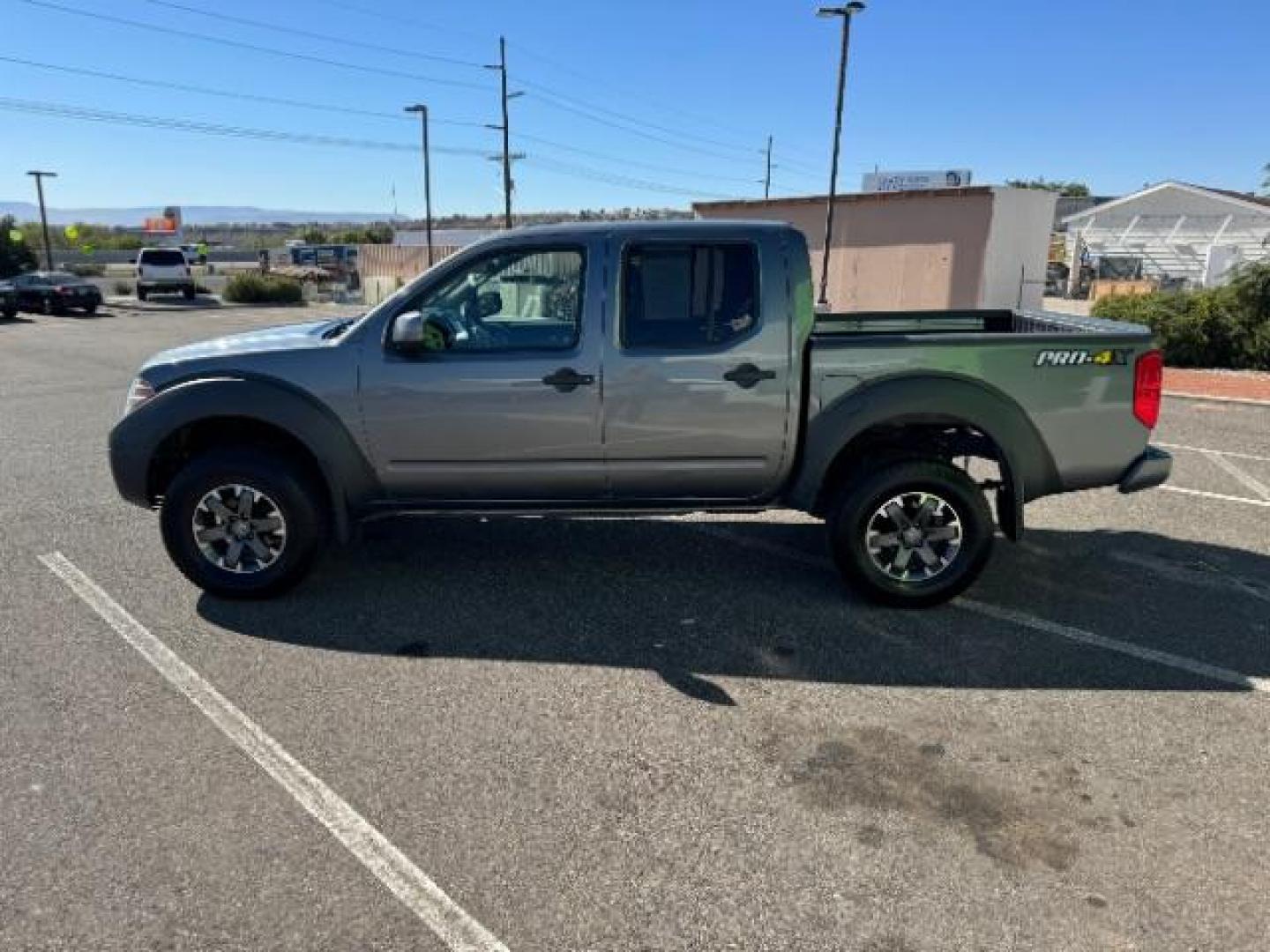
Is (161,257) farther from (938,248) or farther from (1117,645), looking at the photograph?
(1117,645)

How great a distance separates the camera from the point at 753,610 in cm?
447

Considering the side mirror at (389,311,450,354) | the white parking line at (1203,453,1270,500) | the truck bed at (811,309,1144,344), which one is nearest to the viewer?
the side mirror at (389,311,450,354)

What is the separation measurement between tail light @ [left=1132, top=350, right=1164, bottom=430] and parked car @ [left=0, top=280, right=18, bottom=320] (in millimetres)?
31479

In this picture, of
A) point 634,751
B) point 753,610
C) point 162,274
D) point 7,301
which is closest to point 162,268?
point 162,274

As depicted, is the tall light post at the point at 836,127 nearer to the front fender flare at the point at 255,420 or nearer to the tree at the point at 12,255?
the front fender flare at the point at 255,420

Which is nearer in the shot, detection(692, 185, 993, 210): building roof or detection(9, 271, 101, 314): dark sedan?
detection(692, 185, 993, 210): building roof

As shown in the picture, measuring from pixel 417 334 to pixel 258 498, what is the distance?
1255 millimetres

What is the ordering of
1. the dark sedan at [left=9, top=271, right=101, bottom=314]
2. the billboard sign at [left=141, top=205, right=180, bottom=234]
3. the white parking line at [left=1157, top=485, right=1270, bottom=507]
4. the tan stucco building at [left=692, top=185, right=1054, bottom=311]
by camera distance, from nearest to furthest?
the white parking line at [left=1157, top=485, right=1270, bottom=507] → the tan stucco building at [left=692, top=185, right=1054, bottom=311] → the dark sedan at [left=9, top=271, right=101, bottom=314] → the billboard sign at [left=141, top=205, right=180, bottom=234]

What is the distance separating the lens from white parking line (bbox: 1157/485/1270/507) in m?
6.46

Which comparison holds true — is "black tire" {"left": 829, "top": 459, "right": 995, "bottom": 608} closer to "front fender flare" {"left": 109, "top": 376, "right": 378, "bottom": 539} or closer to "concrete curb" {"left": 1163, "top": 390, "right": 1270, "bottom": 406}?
"front fender flare" {"left": 109, "top": 376, "right": 378, "bottom": 539}

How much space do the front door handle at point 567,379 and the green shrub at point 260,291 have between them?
111ft

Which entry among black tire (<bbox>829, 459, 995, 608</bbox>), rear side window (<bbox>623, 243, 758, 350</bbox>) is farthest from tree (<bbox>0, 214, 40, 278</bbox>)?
black tire (<bbox>829, 459, 995, 608</bbox>)

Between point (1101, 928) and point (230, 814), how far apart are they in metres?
2.68

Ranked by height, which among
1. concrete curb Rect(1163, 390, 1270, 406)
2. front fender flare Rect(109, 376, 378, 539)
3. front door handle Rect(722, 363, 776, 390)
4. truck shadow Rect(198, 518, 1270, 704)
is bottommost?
truck shadow Rect(198, 518, 1270, 704)
